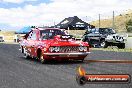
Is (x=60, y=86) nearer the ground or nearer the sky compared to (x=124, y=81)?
nearer the ground

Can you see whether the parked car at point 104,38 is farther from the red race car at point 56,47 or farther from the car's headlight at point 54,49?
the car's headlight at point 54,49

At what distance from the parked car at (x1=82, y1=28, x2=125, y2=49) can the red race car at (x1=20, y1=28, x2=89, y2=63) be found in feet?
41.1

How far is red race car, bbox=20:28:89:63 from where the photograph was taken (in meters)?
13.0

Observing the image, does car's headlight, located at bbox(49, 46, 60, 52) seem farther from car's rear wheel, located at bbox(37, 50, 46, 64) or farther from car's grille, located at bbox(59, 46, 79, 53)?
car's rear wheel, located at bbox(37, 50, 46, 64)

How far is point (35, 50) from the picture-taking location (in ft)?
46.2

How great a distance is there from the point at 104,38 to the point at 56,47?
51.0 ft

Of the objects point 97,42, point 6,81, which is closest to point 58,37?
point 6,81

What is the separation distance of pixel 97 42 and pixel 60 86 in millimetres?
22071

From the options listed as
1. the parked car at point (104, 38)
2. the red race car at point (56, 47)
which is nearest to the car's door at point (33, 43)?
the red race car at point (56, 47)

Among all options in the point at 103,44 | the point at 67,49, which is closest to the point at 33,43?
the point at 67,49

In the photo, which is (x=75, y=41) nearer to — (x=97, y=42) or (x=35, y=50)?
(x=35, y=50)

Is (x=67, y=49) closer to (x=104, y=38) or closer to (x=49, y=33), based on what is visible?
(x=49, y=33)

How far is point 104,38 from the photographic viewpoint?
28.2 meters

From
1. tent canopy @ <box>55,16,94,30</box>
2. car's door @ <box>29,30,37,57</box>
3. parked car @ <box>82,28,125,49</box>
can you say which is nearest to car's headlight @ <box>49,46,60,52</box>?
car's door @ <box>29,30,37,57</box>
